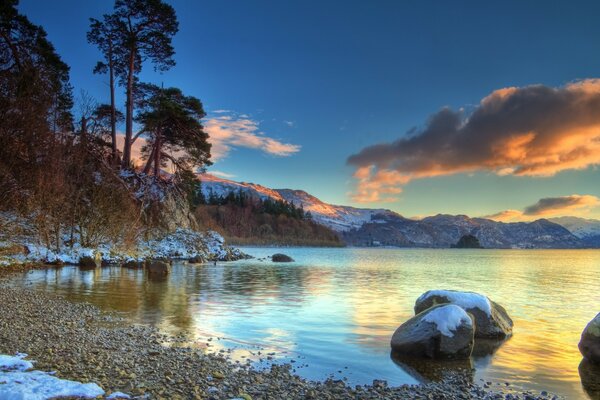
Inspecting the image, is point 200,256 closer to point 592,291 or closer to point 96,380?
point 592,291

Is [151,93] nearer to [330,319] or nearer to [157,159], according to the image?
[157,159]

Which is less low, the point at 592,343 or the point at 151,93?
the point at 151,93

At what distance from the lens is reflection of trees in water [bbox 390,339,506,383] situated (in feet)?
33.7

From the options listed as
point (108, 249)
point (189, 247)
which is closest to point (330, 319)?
point (108, 249)

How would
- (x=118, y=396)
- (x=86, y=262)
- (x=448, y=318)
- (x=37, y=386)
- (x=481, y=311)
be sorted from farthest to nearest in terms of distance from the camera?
(x=86, y=262)
(x=481, y=311)
(x=448, y=318)
(x=118, y=396)
(x=37, y=386)

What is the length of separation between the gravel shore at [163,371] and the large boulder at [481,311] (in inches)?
191

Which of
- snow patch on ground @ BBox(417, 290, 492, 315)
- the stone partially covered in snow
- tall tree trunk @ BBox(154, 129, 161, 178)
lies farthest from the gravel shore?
tall tree trunk @ BBox(154, 129, 161, 178)

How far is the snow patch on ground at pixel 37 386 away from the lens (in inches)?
243

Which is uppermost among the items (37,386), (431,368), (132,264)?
(132,264)

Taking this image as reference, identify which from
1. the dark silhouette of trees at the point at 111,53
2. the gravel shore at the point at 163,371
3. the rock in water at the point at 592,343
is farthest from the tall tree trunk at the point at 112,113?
the rock in water at the point at 592,343

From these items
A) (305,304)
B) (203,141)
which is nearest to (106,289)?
(305,304)

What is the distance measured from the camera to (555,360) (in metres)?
12.2

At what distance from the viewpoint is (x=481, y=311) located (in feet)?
48.9

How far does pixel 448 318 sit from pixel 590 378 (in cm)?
339
